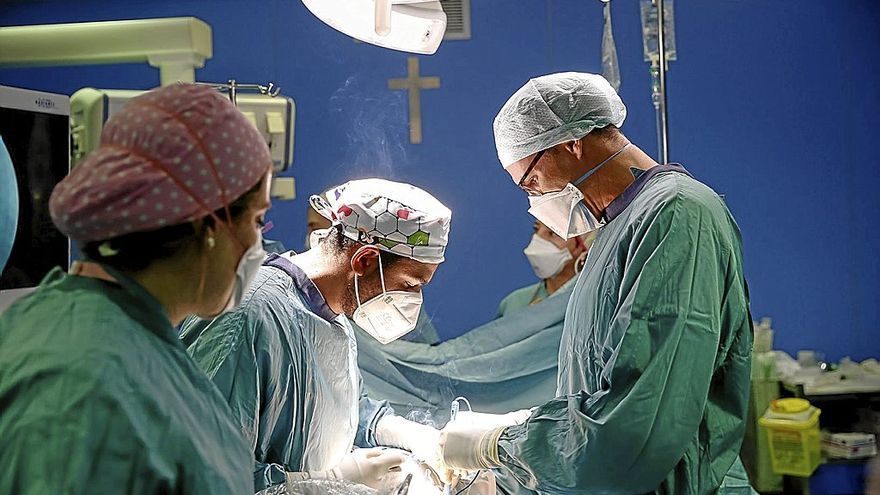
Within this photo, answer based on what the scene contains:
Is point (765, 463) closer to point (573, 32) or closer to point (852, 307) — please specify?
point (852, 307)

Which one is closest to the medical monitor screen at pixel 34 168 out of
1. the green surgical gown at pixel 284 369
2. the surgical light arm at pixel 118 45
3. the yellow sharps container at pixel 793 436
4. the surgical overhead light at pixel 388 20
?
the surgical light arm at pixel 118 45

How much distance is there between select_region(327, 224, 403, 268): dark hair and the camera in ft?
6.35

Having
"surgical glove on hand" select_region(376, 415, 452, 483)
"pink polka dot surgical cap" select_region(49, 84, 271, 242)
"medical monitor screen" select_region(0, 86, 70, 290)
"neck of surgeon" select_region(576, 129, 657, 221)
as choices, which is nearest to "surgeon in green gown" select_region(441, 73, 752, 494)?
"neck of surgeon" select_region(576, 129, 657, 221)

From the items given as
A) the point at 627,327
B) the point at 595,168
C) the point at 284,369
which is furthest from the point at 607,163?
the point at 284,369

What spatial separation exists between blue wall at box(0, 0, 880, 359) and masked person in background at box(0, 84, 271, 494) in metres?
1.42

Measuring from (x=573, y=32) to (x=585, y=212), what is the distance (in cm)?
98

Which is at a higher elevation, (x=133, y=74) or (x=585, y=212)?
(x=133, y=74)

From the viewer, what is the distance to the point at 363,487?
5.72 ft

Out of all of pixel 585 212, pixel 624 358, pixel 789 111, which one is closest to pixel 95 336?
pixel 624 358

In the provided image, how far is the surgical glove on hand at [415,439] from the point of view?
6.64ft

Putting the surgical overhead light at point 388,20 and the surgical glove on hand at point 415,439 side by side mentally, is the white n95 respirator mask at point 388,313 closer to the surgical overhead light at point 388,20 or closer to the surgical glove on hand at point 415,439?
the surgical glove on hand at point 415,439

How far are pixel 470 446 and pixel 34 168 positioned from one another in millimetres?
1241

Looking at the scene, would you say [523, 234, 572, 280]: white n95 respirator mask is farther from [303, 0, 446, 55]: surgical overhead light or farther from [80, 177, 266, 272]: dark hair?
[80, 177, 266, 272]: dark hair

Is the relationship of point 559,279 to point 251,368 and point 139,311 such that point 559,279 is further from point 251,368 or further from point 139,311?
point 139,311
